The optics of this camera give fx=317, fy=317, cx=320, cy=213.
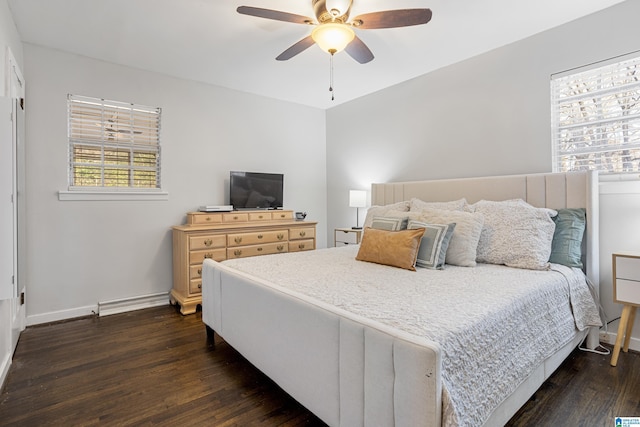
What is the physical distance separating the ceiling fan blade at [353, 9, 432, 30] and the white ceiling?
25 centimetres

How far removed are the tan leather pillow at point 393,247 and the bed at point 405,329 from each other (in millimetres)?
91

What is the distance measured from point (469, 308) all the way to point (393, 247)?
953 millimetres

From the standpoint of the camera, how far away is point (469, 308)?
144cm

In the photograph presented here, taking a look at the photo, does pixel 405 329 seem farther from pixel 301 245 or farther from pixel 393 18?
pixel 301 245

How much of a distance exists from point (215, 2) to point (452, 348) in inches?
105

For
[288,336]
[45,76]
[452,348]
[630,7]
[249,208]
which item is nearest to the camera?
[452,348]

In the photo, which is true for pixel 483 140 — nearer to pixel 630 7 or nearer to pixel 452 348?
pixel 630 7

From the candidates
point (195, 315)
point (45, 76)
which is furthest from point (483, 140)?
point (45, 76)

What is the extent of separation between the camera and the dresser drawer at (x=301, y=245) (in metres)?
4.12

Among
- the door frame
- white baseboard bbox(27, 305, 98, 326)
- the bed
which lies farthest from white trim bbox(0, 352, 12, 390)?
the bed

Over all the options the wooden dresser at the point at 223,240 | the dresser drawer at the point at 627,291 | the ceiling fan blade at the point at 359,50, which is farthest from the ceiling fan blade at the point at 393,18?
the wooden dresser at the point at 223,240

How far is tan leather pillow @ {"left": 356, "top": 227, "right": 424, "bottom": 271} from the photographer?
2291mm

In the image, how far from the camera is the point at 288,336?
162 cm

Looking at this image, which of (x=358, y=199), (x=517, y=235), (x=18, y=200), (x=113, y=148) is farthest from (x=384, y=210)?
(x=18, y=200)
